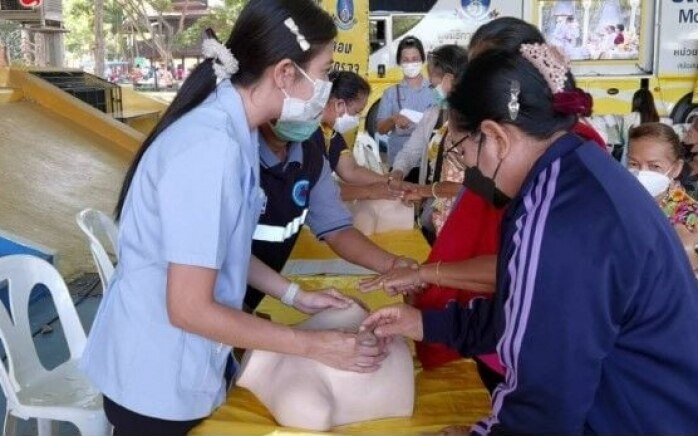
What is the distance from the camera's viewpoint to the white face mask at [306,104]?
4.44 ft

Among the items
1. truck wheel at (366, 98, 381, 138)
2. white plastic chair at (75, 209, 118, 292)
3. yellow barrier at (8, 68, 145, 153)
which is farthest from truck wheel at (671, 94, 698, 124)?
white plastic chair at (75, 209, 118, 292)

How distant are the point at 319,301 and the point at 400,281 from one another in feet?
0.71

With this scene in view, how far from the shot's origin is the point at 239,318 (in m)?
1.20

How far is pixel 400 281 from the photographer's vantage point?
Result: 5.77ft

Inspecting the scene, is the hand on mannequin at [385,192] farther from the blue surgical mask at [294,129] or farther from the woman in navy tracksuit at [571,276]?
the woman in navy tracksuit at [571,276]

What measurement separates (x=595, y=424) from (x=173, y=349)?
69 cm

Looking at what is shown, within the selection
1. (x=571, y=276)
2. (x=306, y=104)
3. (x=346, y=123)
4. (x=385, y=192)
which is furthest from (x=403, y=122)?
(x=571, y=276)

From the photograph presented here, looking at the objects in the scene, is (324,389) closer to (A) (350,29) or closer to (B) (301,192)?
(B) (301,192)

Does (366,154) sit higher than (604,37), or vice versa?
(604,37)

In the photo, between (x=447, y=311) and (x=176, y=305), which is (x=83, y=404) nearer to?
(x=176, y=305)

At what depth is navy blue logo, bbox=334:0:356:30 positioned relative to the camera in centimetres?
632

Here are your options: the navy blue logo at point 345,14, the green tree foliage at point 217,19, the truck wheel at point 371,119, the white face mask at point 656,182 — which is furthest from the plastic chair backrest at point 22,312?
the green tree foliage at point 217,19

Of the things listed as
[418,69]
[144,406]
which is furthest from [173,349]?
[418,69]

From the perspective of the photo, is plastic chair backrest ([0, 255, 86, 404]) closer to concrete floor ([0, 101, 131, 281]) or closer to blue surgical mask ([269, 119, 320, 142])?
blue surgical mask ([269, 119, 320, 142])
